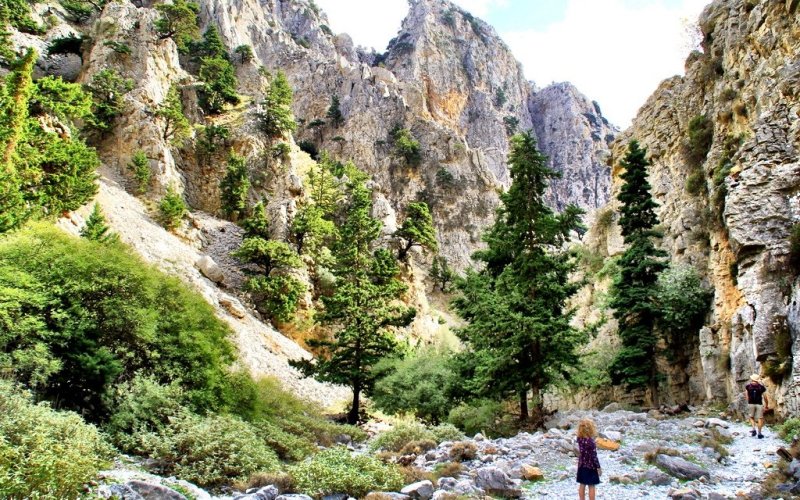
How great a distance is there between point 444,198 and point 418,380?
157 ft

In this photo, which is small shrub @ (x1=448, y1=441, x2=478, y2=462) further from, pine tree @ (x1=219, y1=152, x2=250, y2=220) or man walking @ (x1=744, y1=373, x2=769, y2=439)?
pine tree @ (x1=219, y1=152, x2=250, y2=220)

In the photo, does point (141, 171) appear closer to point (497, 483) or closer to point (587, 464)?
point (497, 483)

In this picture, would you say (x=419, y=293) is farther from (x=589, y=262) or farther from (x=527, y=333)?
(x=527, y=333)

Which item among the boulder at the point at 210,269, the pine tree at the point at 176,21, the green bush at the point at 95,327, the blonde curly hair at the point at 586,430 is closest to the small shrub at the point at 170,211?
the boulder at the point at 210,269

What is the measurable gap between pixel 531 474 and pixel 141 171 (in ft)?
126

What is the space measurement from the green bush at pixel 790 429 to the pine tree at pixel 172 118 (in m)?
44.8

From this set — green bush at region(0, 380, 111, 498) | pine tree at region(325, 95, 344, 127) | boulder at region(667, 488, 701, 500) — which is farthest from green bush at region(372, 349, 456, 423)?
pine tree at region(325, 95, 344, 127)

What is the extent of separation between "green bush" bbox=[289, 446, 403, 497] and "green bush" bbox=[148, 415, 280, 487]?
1697 mm

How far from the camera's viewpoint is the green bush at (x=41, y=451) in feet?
19.4

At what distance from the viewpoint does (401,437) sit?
1434 centimetres

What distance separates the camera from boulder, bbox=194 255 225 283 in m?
34.3

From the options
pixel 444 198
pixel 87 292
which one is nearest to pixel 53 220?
pixel 87 292

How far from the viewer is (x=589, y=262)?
119ft

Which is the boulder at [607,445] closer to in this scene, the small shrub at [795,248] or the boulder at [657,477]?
the boulder at [657,477]
